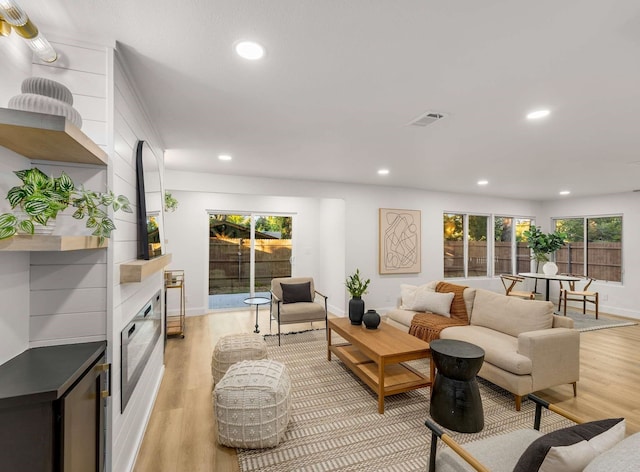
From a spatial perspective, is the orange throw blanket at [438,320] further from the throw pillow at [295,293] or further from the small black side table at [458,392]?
the throw pillow at [295,293]

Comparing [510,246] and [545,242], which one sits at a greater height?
[545,242]

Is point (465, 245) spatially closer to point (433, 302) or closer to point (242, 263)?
point (433, 302)

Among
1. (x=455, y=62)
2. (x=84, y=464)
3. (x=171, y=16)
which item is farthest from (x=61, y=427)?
(x=455, y=62)

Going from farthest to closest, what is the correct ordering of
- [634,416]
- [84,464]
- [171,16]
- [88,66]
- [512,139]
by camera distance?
[512,139] → [634,416] → [88,66] → [171,16] → [84,464]

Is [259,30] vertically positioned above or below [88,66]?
above

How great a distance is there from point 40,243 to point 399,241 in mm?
5643

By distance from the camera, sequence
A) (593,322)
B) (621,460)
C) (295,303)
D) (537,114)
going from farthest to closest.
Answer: (593,322), (295,303), (537,114), (621,460)

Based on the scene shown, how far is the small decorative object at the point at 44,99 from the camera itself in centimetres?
125

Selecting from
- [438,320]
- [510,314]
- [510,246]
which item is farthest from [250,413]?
[510,246]

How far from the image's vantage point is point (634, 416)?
102 inches

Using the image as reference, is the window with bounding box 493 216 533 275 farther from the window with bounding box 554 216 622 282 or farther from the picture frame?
the picture frame

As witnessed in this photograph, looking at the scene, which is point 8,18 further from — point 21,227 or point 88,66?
point 21,227

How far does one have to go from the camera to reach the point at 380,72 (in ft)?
6.38

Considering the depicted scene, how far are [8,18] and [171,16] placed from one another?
23.9 inches
